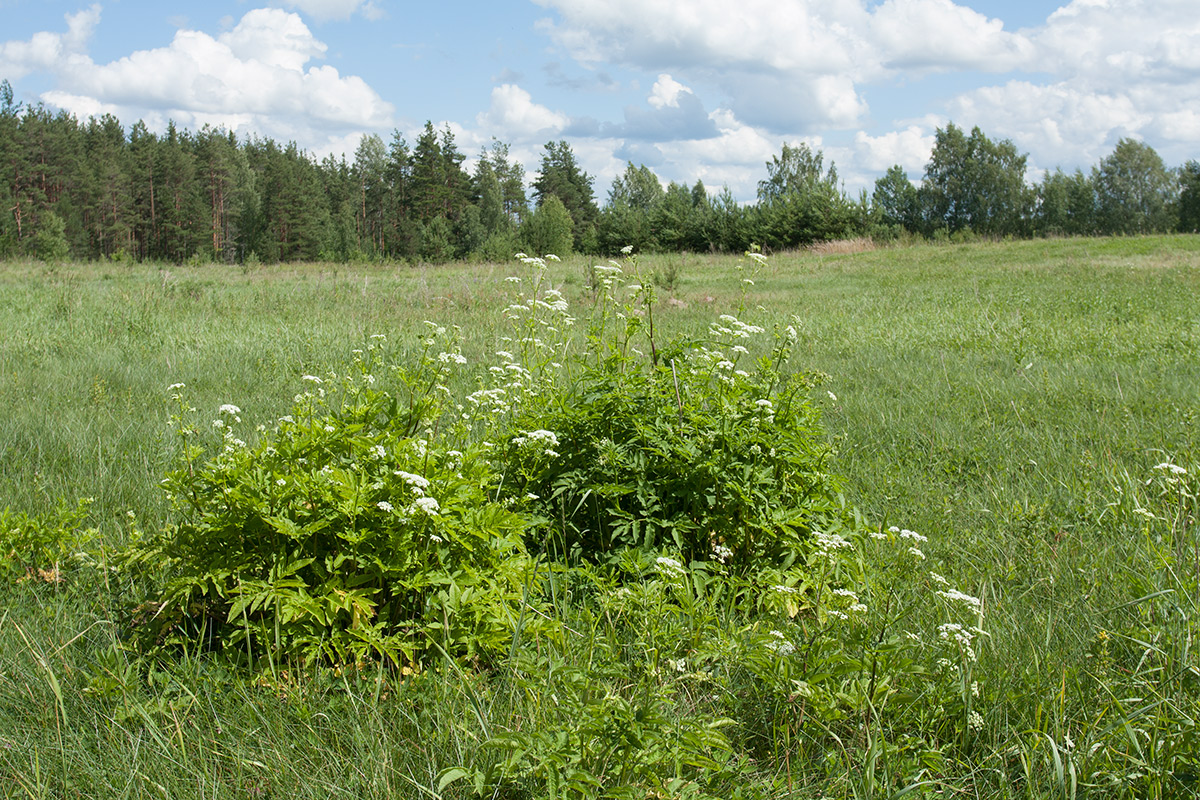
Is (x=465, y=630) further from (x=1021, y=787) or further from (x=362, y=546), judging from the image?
(x=1021, y=787)

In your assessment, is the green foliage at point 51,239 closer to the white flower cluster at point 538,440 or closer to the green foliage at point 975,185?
the white flower cluster at point 538,440

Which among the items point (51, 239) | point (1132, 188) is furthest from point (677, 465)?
point (1132, 188)

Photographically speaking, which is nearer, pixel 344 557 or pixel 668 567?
pixel 344 557

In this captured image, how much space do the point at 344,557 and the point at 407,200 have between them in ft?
235

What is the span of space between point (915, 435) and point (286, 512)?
4.40 metres

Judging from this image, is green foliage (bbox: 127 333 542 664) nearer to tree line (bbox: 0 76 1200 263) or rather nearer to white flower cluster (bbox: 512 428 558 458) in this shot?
white flower cluster (bbox: 512 428 558 458)

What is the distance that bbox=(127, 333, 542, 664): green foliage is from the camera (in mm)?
2039

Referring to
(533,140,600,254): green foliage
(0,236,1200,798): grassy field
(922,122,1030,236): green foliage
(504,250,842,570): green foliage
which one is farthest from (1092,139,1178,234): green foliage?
(504,250,842,570): green foliage

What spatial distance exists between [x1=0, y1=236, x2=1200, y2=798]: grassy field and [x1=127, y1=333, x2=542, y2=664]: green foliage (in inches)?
5.2

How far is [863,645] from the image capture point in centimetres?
191

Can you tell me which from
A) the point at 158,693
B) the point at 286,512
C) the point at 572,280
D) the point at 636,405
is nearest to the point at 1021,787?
the point at 636,405

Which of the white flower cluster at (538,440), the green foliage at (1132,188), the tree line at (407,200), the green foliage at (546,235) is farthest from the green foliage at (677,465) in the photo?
the green foliage at (1132,188)

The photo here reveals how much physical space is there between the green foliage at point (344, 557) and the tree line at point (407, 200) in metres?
43.7

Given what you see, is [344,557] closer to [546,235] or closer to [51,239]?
[546,235]
